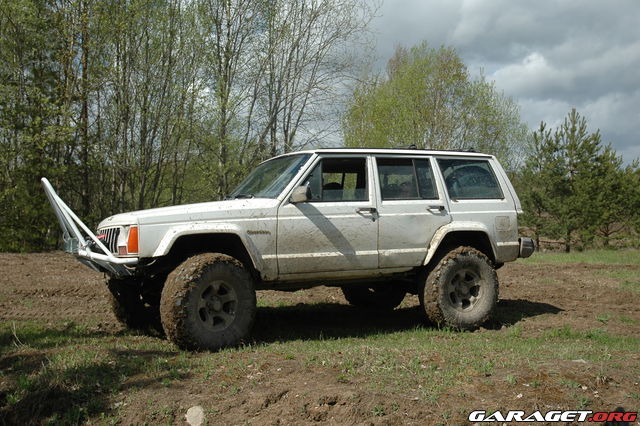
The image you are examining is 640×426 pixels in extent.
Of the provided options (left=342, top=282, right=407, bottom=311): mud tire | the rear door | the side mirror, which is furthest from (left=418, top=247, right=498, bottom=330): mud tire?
the side mirror

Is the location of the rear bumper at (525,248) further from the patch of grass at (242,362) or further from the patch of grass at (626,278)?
the patch of grass at (626,278)

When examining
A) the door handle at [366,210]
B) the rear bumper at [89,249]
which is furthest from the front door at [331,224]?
the rear bumper at [89,249]

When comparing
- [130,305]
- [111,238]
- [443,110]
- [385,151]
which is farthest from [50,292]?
[443,110]

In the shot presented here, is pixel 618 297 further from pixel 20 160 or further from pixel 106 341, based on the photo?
pixel 20 160

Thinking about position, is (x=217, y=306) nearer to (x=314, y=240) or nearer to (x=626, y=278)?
(x=314, y=240)

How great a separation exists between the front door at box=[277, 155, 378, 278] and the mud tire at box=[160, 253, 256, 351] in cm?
55

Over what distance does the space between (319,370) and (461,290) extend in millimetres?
2847

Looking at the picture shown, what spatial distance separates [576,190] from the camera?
24859 mm

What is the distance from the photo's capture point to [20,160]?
16.3 metres

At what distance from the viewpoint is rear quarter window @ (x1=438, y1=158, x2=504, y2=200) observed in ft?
22.4

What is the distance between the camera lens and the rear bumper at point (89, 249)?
509 cm

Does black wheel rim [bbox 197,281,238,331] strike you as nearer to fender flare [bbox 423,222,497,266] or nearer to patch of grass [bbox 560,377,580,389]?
fender flare [bbox 423,222,497,266]

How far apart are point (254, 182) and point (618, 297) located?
6310 millimetres

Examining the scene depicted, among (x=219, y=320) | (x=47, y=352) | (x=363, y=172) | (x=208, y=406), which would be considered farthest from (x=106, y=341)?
(x=363, y=172)
